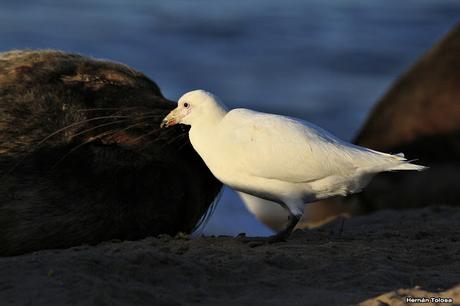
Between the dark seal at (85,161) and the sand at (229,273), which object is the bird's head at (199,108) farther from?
Result: the sand at (229,273)

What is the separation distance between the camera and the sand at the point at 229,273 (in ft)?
13.0

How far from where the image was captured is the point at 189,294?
13.3ft

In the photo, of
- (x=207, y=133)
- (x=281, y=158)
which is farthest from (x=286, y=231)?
(x=207, y=133)

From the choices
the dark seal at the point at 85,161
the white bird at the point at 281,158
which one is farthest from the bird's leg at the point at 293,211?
the dark seal at the point at 85,161

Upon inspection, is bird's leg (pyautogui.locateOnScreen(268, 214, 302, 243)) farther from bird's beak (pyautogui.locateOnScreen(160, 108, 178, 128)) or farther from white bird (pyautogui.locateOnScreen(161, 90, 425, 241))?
bird's beak (pyautogui.locateOnScreen(160, 108, 178, 128))

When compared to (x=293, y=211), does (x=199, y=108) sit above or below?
above

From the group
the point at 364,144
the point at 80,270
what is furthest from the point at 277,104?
the point at 80,270

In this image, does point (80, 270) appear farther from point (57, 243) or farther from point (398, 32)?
point (398, 32)

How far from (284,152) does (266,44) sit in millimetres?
12193

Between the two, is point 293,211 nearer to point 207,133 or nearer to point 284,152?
point 284,152

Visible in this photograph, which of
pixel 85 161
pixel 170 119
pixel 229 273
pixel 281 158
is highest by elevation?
pixel 170 119

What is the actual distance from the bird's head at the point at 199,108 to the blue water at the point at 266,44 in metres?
5.30

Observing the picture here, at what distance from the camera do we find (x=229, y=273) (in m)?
4.33

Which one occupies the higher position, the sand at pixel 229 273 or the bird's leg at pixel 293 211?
A: the bird's leg at pixel 293 211
